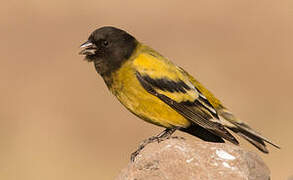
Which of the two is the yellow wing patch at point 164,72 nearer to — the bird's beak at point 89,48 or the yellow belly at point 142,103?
the yellow belly at point 142,103

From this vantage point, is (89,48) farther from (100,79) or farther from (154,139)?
(100,79)

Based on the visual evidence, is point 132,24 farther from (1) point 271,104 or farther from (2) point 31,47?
(1) point 271,104

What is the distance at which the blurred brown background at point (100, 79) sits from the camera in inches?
601

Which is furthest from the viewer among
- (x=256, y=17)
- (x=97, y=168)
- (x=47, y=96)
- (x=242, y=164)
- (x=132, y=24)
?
(x=256, y=17)

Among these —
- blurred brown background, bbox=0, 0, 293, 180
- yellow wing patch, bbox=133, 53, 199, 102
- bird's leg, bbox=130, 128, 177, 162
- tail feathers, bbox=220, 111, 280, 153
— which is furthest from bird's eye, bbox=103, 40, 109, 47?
blurred brown background, bbox=0, 0, 293, 180

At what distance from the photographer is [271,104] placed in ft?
56.7

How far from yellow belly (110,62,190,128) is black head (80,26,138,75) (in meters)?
0.25

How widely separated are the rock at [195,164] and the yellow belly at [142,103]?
4.35 feet

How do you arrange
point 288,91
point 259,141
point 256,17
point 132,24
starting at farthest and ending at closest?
1. point 256,17
2. point 132,24
3. point 288,91
4. point 259,141

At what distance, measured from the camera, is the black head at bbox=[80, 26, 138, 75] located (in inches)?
435

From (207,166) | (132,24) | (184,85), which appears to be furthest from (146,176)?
(132,24)

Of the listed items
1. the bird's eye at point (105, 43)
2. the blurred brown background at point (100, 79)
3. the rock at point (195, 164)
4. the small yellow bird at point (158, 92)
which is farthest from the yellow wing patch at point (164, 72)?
the blurred brown background at point (100, 79)

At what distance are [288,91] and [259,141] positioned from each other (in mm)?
7793

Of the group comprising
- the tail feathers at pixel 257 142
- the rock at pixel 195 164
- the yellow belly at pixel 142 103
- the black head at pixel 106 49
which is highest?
the black head at pixel 106 49
